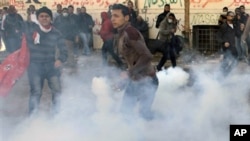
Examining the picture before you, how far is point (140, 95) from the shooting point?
627cm

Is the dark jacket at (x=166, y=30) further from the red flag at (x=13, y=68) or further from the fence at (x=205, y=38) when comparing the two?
the red flag at (x=13, y=68)

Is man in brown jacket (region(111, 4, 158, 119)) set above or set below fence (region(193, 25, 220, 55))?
above

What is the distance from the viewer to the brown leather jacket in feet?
19.6

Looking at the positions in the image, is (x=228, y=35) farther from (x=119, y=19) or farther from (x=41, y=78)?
(x=119, y=19)

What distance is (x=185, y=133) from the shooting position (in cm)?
671

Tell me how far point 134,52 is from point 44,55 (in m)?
1.64

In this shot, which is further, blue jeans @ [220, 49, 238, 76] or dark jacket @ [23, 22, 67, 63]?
blue jeans @ [220, 49, 238, 76]

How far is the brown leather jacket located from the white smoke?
57 cm

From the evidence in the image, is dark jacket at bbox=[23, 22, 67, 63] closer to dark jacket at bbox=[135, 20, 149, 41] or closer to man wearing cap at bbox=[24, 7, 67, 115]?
man wearing cap at bbox=[24, 7, 67, 115]

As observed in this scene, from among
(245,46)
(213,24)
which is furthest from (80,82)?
(213,24)

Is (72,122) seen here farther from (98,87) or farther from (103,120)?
(98,87)

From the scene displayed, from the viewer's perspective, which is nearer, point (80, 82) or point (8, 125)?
point (8, 125)

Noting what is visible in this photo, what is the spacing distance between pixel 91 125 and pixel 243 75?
4.71 m

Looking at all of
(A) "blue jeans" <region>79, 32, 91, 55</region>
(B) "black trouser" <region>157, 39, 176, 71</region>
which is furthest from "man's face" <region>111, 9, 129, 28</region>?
(A) "blue jeans" <region>79, 32, 91, 55</region>
